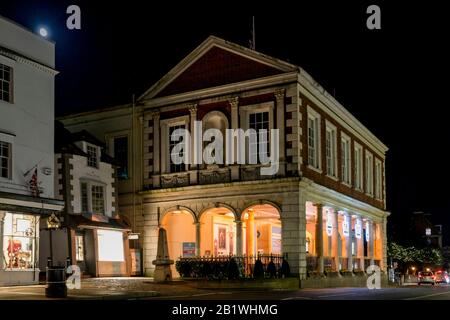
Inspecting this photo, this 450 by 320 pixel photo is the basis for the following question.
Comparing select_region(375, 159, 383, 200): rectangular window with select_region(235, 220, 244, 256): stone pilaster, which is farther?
select_region(375, 159, 383, 200): rectangular window

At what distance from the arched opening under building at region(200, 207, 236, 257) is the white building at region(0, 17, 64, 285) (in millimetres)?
9959

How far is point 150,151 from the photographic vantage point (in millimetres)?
41250

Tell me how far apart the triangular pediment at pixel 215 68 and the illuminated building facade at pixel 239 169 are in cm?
6

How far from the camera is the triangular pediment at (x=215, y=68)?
37.8m

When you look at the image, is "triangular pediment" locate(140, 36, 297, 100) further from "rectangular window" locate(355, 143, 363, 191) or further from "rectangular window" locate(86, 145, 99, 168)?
"rectangular window" locate(355, 143, 363, 191)

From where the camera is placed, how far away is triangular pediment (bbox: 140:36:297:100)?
37.8 m

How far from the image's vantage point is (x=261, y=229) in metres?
45.3

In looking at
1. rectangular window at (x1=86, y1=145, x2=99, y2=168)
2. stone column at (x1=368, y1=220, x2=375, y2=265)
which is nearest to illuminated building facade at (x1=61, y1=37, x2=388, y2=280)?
rectangular window at (x1=86, y1=145, x2=99, y2=168)

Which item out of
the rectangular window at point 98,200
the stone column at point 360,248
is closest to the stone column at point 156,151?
the rectangular window at point 98,200

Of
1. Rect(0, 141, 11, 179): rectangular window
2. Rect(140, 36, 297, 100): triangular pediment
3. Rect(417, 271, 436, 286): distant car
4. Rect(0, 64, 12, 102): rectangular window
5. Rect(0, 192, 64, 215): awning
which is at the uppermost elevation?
Rect(140, 36, 297, 100): triangular pediment

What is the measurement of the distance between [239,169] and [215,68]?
5772 millimetres

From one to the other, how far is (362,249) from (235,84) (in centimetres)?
1728

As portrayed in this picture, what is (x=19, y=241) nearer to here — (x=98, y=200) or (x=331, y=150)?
(x=98, y=200)

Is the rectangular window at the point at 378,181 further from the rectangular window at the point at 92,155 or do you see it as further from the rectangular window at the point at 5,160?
the rectangular window at the point at 5,160
